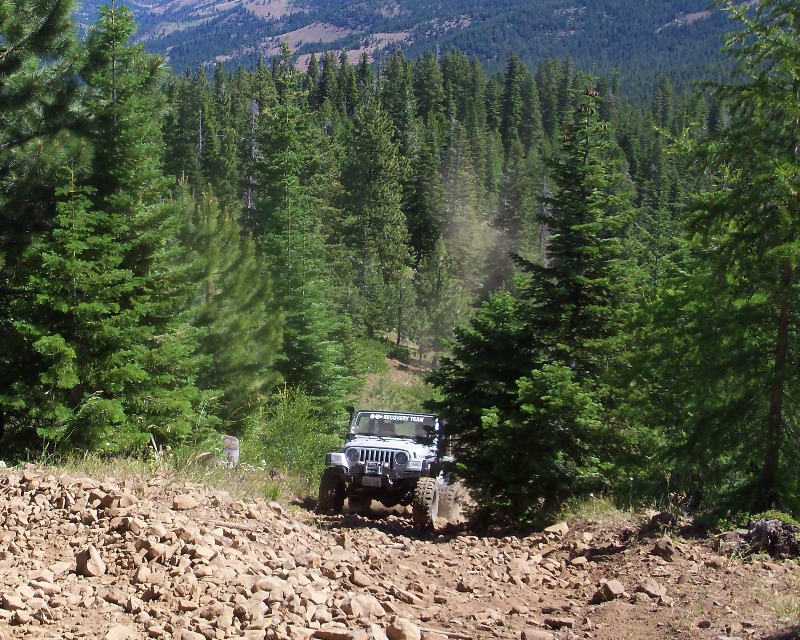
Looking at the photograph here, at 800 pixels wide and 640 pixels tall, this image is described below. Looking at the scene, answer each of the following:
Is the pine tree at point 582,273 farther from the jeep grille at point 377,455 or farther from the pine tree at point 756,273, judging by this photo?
the pine tree at point 756,273

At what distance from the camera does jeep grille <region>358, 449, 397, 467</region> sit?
14.3 meters

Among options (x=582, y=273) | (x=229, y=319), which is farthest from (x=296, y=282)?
(x=582, y=273)

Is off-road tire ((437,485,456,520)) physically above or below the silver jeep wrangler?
below

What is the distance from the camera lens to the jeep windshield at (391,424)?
15.6m

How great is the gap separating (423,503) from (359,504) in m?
1.77

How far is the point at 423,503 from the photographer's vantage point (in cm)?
1361

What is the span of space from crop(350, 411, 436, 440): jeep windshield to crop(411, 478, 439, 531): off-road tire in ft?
5.91

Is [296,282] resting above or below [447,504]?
above

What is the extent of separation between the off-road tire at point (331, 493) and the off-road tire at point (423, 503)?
1346 millimetres

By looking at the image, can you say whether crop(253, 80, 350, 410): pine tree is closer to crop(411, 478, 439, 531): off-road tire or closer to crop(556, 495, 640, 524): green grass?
crop(411, 478, 439, 531): off-road tire

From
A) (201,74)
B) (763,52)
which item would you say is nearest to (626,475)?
(763,52)

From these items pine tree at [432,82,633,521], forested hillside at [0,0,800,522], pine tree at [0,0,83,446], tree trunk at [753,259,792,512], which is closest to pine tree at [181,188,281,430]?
forested hillside at [0,0,800,522]

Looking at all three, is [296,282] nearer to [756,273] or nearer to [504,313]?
[504,313]

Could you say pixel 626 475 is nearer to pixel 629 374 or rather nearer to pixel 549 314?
pixel 629 374
